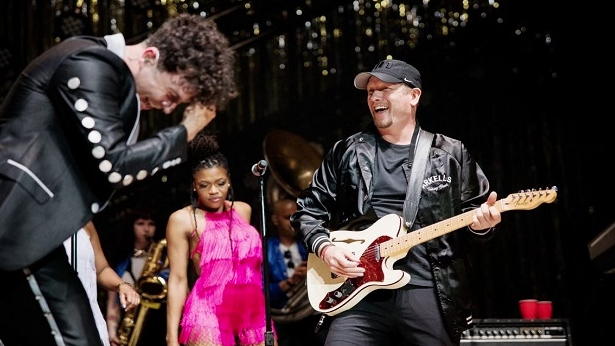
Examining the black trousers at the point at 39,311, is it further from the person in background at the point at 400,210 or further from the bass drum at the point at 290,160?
the bass drum at the point at 290,160

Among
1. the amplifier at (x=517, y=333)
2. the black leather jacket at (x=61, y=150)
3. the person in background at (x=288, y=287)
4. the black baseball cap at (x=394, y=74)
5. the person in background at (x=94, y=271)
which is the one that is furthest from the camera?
the person in background at (x=288, y=287)

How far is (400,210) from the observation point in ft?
13.7

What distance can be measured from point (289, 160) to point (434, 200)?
3.23 m

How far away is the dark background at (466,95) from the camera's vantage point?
7430mm

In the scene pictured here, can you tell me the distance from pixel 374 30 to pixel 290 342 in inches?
125

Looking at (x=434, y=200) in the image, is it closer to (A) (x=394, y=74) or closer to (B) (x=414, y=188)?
(B) (x=414, y=188)

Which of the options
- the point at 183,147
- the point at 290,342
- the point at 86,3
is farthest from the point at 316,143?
the point at 183,147

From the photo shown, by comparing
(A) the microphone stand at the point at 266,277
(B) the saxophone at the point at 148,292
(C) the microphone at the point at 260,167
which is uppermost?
(C) the microphone at the point at 260,167

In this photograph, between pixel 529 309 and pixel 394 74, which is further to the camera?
pixel 529 309

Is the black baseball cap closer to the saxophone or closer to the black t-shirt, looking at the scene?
the black t-shirt

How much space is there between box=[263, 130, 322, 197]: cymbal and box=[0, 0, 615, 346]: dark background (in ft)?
1.14

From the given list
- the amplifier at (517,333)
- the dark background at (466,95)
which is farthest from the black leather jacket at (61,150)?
the dark background at (466,95)

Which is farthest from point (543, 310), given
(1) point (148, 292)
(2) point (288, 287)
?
(1) point (148, 292)

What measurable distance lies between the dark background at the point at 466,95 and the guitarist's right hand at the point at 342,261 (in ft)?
11.6
